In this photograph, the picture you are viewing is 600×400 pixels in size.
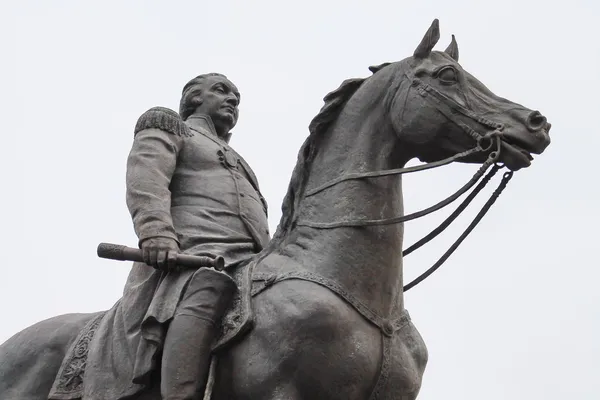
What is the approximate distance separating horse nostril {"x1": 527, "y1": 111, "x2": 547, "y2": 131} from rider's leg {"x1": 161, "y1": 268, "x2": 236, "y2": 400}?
248cm

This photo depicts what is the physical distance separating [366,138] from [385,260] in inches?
38.2

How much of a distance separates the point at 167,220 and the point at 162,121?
115 cm

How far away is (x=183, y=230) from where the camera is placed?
11383mm

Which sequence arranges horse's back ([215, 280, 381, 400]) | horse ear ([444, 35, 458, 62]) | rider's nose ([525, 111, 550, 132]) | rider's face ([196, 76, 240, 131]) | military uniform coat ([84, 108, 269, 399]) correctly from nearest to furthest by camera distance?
horse's back ([215, 280, 381, 400]), rider's nose ([525, 111, 550, 132]), military uniform coat ([84, 108, 269, 399]), horse ear ([444, 35, 458, 62]), rider's face ([196, 76, 240, 131])

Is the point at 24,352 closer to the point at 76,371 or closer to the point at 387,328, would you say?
the point at 76,371

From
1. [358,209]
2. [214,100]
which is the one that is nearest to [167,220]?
[358,209]

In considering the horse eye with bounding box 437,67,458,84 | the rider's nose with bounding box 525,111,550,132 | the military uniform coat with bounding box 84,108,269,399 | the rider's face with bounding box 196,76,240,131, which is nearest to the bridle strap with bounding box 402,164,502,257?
the rider's nose with bounding box 525,111,550,132

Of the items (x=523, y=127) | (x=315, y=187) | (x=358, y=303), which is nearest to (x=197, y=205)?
(x=315, y=187)

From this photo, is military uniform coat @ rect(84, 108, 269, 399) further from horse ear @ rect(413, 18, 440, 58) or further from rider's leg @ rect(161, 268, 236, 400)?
horse ear @ rect(413, 18, 440, 58)

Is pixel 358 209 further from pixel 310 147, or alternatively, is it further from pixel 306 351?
pixel 306 351

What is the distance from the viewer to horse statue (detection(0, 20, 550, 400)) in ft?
33.5

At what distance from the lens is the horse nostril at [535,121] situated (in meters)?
10.7

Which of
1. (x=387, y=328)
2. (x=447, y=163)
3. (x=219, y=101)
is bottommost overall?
(x=387, y=328)

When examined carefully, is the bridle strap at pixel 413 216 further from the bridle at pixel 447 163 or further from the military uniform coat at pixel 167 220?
the military uniform coat at pixel 167 220
